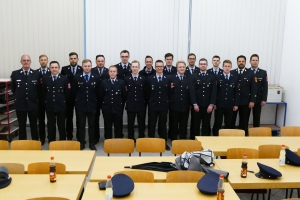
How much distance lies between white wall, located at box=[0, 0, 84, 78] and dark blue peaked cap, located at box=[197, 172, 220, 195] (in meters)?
5.65

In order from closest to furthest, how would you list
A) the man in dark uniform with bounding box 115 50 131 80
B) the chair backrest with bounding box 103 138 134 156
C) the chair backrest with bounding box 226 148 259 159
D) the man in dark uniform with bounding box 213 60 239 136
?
the chair backrest with bounding box 226 148 259 159 < the chair backrest with bounding box 103 138 134 156 < the man in dark uniform with bounding box 213 60 239 136 < the man in dark uniform with bounding box 115 50 131 80

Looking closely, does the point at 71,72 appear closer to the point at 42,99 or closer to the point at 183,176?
the point at 42,99

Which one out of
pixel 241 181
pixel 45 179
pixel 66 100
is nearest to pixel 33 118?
pixel 66 100

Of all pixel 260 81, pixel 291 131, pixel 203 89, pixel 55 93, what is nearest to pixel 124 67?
pixel 55 93

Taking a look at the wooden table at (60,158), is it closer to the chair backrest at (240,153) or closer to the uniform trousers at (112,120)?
the chair backrest at (240,153)

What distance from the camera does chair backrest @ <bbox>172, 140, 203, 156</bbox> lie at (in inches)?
191

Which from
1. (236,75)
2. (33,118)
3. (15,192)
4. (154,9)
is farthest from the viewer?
(154,9)

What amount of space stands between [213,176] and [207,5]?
5.87 meters

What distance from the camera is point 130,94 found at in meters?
6.94

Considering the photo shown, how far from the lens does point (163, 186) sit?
3.47 metres

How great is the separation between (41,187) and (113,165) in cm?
96

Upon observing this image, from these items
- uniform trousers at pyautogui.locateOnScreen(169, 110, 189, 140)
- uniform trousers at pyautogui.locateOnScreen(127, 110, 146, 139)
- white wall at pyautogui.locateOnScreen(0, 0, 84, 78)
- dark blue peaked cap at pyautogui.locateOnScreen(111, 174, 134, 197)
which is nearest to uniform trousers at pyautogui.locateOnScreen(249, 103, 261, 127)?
uniform trousers at pyautogui.locateOnScreen(169, 110, 189, 140)

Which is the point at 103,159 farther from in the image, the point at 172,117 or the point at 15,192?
the point at 172,117

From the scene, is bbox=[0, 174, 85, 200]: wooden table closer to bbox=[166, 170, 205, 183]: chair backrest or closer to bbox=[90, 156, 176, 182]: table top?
bbox=[90, 156, 176, 182]: table top
